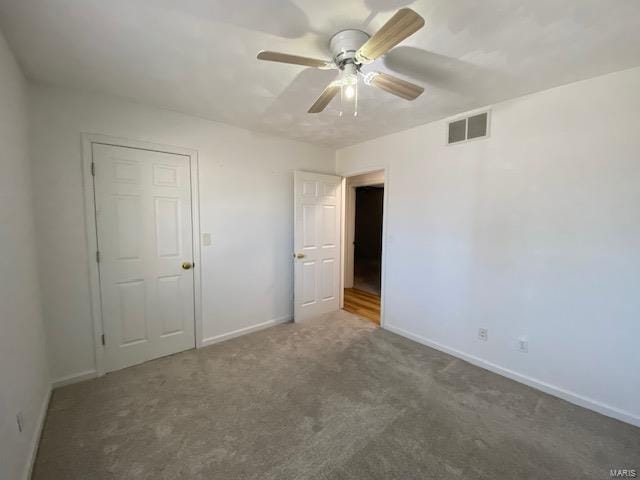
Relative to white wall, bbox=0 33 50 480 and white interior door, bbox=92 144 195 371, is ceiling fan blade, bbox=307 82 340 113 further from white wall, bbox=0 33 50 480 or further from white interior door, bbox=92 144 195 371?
white wall, bbox=0 33 50 480

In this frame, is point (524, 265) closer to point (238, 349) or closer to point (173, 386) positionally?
point (238, 349)

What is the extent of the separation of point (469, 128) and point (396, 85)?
137 cm

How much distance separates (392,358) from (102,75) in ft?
11.3

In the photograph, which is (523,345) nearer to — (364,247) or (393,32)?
(393,32)

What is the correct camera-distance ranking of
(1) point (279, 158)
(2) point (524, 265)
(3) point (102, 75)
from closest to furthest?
(3) point (102, 75), (2) point (524, 265), (1) point (279, 158)

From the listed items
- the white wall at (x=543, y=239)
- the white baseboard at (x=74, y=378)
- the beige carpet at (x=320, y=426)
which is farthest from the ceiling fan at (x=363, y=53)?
the white baseboard at (x=74, y=378)

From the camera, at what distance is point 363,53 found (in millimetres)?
1329

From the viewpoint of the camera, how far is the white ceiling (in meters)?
1.31

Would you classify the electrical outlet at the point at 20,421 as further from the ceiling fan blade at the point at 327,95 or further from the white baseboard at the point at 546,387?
the white baseboard at the point at 546,387

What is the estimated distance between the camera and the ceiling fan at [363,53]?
1.10 m

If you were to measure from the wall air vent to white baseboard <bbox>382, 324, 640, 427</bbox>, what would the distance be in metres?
2.15

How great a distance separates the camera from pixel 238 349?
289 cm

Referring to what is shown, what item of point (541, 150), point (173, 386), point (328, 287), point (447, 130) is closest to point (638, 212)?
point (541, 150)

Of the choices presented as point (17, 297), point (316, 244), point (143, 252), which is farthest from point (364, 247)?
point (17, 297)
